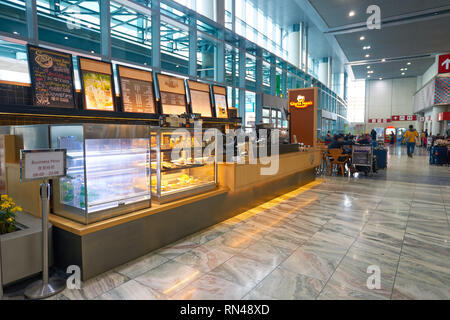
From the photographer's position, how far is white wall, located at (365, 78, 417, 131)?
92.8 ft

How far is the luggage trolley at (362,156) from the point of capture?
28.0 ft

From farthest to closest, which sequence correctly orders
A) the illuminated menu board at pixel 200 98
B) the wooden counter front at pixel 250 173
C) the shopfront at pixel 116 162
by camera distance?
the illuminated menu board at pixel 200 98
the wooden counter front at pixel 250 173
the shopfront at pixel 116 162

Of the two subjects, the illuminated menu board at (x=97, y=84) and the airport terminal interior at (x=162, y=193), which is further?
the illuminated menu board at (x=97, y=84)

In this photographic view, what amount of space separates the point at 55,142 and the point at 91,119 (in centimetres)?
63

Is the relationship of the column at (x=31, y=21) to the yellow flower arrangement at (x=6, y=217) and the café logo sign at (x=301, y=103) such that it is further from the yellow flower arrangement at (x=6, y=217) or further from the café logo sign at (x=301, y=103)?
the café logo sign at (x=301, y=103)

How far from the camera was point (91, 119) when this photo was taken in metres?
3.14

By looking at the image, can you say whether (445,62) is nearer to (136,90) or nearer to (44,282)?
(136,90)

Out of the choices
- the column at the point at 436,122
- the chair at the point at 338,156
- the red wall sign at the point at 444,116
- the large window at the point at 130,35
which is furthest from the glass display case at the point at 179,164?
the column at the point at 436,122

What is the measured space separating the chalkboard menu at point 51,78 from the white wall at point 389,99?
32584 millimetres

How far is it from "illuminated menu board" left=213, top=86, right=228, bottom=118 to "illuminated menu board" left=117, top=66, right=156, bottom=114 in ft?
4.31

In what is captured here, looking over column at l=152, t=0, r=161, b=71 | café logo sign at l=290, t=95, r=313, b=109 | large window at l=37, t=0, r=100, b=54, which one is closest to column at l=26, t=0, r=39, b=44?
large window at l=37, t=0, r=100, b=54

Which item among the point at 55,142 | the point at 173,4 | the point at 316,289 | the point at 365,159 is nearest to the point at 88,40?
the point at 173,4

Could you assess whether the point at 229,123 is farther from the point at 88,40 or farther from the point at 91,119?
the point at 88,40

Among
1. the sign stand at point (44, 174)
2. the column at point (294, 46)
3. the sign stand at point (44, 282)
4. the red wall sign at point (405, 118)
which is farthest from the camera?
the red wall sign at point (405, 118)
